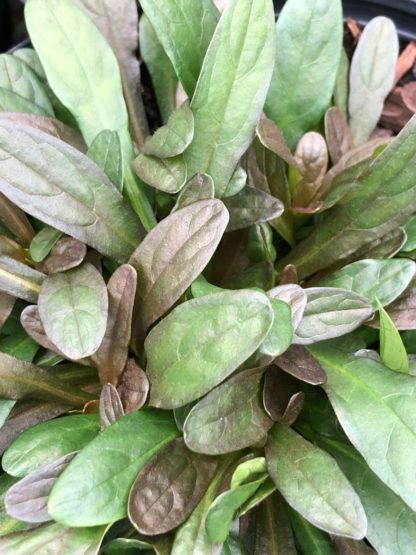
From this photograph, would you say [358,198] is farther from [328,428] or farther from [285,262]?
[328,428]

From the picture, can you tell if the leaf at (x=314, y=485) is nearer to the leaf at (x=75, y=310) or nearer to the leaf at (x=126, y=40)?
the leaf at (x=75, y=310)

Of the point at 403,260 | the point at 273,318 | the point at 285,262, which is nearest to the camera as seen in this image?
the point at 273,318

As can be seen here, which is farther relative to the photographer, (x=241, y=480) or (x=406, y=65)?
(x=406, y=65)

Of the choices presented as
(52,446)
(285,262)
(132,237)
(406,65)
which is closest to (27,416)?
(52,446)

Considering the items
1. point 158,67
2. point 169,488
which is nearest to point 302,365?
point 169,488

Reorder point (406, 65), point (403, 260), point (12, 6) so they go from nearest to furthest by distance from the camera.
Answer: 1. point (403, 260)
2. point (406, 65)
3. point (12, 6)

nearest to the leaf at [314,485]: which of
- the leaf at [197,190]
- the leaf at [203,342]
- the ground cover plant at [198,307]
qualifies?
the ground cover plant at [198,307]

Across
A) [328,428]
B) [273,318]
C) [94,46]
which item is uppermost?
[94,46]
